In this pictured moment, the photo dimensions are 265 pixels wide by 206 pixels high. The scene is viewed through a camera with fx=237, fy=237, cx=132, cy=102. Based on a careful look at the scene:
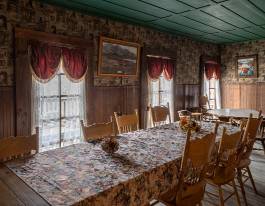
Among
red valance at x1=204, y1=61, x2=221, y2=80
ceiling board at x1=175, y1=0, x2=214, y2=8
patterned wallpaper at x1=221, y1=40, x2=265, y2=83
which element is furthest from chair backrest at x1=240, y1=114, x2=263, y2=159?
patterned wallpaper at x1=221, y1=40, x2=265, y2=83

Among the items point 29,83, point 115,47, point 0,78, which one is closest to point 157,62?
point 115,47

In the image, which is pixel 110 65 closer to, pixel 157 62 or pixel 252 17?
pixel 157 62

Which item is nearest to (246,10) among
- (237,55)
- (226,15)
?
(226,15)

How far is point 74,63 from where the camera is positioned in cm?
365

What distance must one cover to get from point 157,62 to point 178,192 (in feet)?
12.2

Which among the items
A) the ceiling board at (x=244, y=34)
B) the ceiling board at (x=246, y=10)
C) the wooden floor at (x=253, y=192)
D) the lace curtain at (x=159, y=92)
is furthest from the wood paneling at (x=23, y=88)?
the ceiling board at (x=244, y=34)

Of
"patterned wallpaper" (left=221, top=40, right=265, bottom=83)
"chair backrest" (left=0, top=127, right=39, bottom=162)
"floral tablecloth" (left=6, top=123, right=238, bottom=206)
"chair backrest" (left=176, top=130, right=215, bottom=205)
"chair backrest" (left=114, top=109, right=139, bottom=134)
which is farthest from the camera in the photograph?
"patterned wallpaper" (left=221, top=40, right=265, bottom=83)

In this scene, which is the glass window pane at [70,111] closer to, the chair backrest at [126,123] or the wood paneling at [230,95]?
the chair backrest at [126,123]

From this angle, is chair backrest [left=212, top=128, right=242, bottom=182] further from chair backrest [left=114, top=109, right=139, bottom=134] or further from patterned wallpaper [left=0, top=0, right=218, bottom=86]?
patterned wallpaper [left=0, top=0, right=218, bottom=86]

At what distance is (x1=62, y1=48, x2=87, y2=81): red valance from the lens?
11.7ft

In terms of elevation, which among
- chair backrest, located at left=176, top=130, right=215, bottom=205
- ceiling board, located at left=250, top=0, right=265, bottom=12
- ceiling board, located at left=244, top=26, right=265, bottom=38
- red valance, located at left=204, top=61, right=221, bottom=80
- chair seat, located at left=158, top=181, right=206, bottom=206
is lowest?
chair seat, located at left=158, top=181, right=206, bottom=206

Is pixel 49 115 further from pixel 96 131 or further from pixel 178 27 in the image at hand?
pixel 178 27

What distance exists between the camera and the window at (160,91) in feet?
17.1

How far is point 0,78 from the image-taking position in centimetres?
295
